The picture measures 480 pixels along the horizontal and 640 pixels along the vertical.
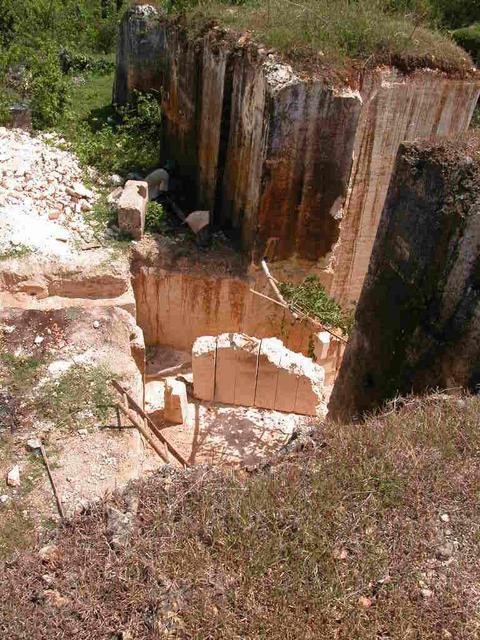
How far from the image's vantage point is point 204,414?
725 cm

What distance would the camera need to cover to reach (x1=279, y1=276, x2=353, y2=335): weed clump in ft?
25.4

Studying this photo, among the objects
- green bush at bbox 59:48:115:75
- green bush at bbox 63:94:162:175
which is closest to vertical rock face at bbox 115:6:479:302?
green bush at bbox 63:94:162:175

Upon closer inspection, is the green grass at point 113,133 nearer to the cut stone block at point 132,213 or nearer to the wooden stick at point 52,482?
the cut stone block at point 132,213

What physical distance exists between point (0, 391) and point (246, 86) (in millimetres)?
4919

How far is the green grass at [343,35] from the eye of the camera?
282 inches

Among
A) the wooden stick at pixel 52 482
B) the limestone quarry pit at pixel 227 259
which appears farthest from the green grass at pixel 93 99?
the wooden stick at pixel 52 482

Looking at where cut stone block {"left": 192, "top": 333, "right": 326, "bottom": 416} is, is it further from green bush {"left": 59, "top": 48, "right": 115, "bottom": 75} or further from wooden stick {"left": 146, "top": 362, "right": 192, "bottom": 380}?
green bush {"left": 59, "top": 48, "right": 115, "bottom": 75}

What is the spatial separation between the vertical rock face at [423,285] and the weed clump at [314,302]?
293cm

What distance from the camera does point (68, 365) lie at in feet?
18.2

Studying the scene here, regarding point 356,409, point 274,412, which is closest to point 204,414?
point 274,412

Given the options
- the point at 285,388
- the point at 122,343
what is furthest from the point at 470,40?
the point at 122,343

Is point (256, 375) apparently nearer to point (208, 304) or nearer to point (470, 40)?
point (208, 304)

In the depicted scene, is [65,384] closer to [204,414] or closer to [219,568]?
[204,414]

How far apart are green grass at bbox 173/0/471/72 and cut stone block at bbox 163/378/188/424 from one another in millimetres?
4309
